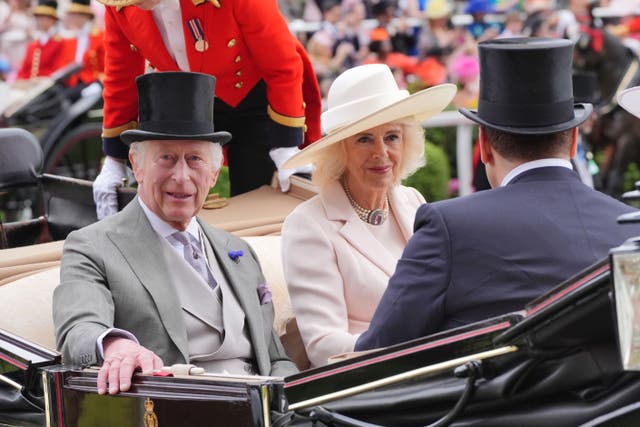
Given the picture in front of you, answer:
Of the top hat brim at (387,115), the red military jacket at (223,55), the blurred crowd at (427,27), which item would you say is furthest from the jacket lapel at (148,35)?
the blurred crowd at (427,27)

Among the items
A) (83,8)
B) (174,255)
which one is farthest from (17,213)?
(174,255)

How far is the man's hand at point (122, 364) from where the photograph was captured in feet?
9.90

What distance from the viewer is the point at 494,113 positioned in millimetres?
2986

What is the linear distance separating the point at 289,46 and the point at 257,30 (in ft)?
0.43

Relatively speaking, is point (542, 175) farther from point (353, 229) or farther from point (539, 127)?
point (353, 229)

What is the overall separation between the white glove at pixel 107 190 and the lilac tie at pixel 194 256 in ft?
3.39

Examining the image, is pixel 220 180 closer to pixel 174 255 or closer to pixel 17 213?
pixel 17 213

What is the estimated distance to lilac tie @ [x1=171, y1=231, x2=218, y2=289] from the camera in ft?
11.9

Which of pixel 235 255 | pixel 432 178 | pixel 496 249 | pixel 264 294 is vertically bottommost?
pixel 432 178

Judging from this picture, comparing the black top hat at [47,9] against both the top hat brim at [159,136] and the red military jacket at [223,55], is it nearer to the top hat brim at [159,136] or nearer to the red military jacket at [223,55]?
the red military jacket at [223,55]

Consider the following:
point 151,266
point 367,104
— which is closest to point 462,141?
point 367,104

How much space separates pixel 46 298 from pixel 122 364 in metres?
0.82

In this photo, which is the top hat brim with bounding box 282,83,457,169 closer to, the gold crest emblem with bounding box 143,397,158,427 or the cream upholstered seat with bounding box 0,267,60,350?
the cream upholstered seat with bounding box 0,267,60,350

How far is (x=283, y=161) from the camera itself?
16.1 feet
